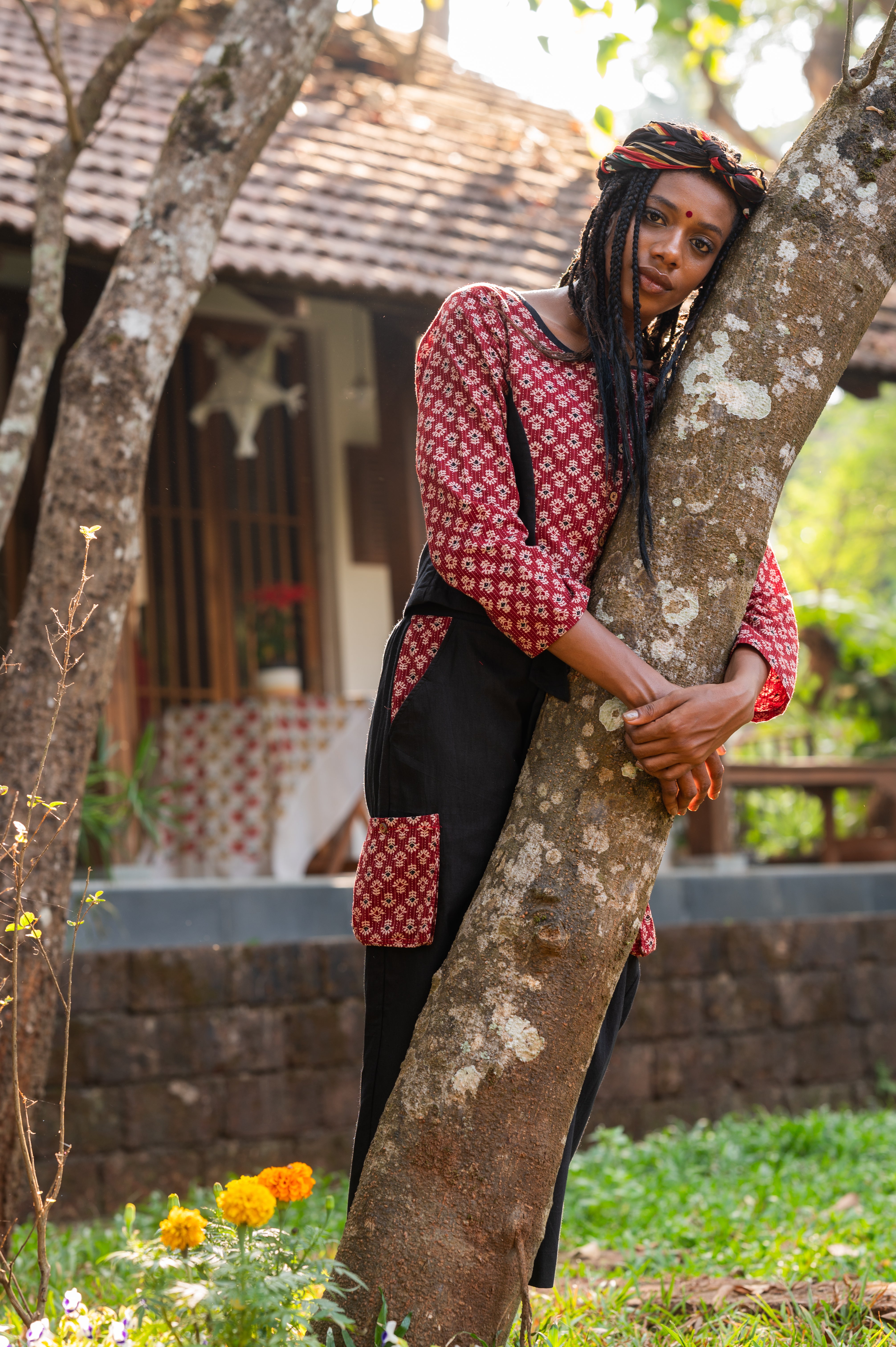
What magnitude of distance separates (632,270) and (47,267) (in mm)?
1900

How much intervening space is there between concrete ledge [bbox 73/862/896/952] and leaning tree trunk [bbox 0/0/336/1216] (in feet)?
4.75

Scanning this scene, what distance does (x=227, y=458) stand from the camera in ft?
25.1

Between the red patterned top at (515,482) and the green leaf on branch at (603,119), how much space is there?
2993 mm

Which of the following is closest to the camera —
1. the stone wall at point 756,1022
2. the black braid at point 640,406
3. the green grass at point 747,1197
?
the black braid at point 640,406

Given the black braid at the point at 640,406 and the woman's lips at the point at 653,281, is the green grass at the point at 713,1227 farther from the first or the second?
the woman's lips at the point at 653,281

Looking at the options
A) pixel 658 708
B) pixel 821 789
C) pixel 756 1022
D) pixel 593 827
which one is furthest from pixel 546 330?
pixel 821 789

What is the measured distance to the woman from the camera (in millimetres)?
1936

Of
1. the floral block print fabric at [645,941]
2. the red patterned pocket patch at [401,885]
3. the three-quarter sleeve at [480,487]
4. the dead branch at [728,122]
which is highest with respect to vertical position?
the dead branch at [728,122]

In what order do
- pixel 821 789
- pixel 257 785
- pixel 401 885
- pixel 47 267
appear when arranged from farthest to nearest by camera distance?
pixel 821 789, pixel 257 785, pixel 47 267, pixel 401 885

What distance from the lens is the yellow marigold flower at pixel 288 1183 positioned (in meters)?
1.75

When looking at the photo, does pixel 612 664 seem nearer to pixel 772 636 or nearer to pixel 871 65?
pixel 772 636

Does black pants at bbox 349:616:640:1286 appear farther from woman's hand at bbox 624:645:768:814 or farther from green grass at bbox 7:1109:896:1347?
green grass at bbox 7:1109:896:1347

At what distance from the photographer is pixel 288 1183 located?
1.76 metres

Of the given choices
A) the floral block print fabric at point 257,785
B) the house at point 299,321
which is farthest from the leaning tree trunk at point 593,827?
the floral block print fabric at point 257,785
